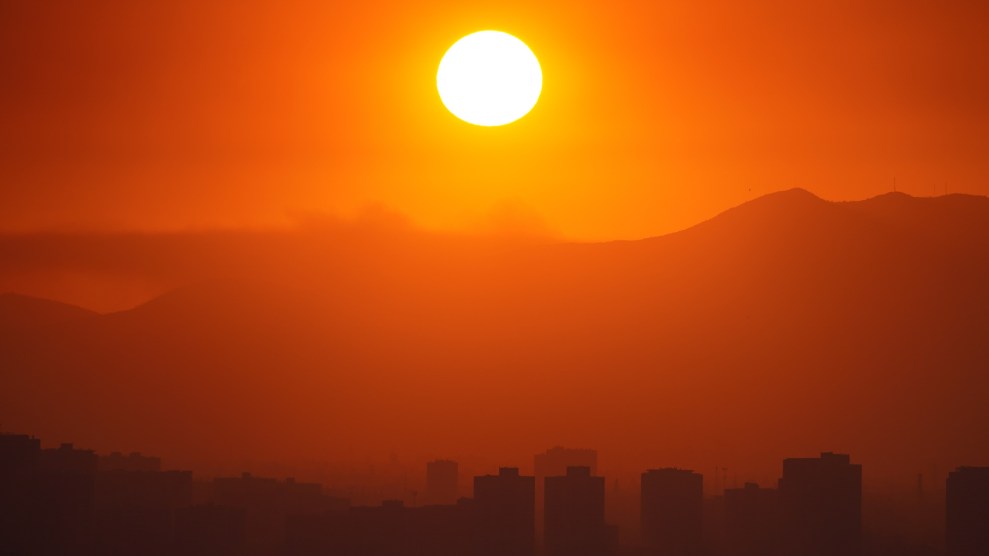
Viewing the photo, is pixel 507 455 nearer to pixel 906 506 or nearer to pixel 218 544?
pixel 906 506

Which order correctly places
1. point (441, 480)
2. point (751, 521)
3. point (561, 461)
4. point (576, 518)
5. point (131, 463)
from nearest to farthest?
point (576, 518) → point (751, 521) → point (131, 463) → point (441, 480) → point (561, 461)

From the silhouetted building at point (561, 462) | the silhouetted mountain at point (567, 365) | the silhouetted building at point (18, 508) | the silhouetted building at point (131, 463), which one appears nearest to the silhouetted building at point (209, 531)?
the silhouetted building at point (18, 508)

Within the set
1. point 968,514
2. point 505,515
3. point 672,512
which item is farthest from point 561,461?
point 505,515

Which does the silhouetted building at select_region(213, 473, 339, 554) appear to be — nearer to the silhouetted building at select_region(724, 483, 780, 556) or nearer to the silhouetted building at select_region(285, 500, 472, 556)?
the silhouetted building at select_region(285, 500, 472, 556)

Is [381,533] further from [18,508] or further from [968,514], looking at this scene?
[968,514]

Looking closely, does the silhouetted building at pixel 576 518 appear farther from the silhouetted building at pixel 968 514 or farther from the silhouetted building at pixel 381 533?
the silhouetted building at pixel 968 514
